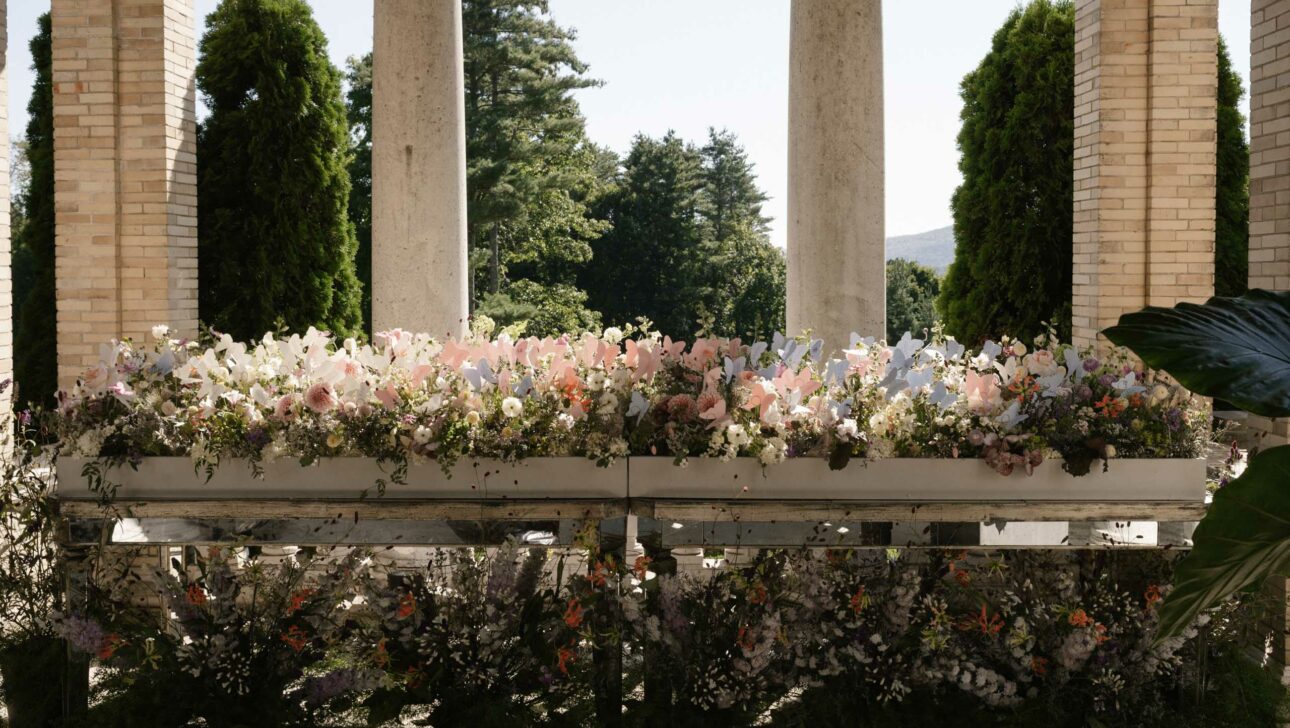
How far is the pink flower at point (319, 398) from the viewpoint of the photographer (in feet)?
11.3

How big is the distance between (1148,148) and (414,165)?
419cm

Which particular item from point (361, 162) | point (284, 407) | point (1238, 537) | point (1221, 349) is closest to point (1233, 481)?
point (1238, 537)

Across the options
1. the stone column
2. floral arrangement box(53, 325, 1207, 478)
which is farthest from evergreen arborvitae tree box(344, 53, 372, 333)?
the stone column

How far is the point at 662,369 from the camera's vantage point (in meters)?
3.74

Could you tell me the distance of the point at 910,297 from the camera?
3291cm

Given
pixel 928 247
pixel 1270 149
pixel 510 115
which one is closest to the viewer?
pixel 1270 149

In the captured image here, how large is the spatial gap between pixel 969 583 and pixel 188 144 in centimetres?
514

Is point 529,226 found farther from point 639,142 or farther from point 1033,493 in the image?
point 1033,493

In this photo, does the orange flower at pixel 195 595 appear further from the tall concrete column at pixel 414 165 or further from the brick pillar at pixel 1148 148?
the brick pillar at pixel 1148 148

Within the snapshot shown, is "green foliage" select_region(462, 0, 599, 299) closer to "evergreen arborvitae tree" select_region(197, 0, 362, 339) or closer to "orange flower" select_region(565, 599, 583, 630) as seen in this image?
"evergreen arborvitae tree" select_region(197, 0, 362, 339)

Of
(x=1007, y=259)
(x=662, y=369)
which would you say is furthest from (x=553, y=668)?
(x=1007, y=259)

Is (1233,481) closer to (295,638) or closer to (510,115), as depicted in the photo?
(295,638)

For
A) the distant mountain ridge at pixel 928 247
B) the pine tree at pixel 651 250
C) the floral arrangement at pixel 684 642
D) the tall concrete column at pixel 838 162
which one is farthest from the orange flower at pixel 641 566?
the distant mountain ridge at pixel 928 247

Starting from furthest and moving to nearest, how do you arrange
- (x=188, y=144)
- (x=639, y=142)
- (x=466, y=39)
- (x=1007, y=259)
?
(x=639, y=142)
(x=466, y=39)
(x=1007, y=259)
(x=188, y=144)
